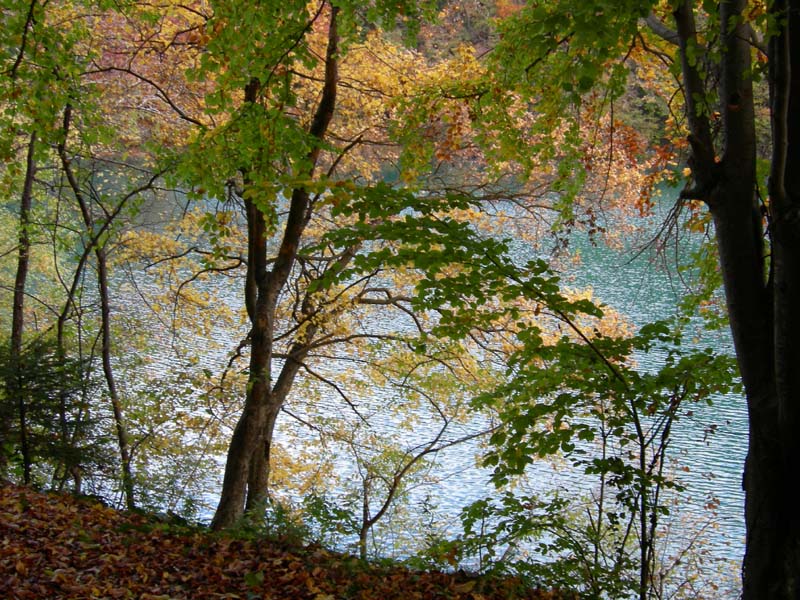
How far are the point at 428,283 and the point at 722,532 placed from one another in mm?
8824

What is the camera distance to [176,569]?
421cm

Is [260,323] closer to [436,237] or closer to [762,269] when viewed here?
[436,237]

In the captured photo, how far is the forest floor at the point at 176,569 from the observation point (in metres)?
3.78

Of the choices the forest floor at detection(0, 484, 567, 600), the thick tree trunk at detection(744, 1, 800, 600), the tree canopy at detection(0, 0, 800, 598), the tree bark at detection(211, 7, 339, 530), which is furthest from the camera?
the tree bark at detection(211, 7, 339, 530)

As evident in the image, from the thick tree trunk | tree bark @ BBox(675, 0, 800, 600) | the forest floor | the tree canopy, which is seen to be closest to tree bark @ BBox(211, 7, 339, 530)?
the tree canopy

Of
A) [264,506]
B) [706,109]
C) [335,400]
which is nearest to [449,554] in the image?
[264,506]

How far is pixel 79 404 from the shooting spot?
662 centimetres

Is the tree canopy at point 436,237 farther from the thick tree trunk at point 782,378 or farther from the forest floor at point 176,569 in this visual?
the forest floor at point 176,569

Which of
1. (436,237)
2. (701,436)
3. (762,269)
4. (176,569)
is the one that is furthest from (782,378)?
(701,436)

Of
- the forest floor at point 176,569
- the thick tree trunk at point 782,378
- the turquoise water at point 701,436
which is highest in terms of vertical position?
the turquoise water at point 701,436

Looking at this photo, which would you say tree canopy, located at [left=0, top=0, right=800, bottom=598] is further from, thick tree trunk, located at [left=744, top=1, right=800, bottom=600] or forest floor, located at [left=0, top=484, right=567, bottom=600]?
forest floor, located at [left=0, top=484, right=567, bottom=600]

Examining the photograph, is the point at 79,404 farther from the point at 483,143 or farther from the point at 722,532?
the point at 722,532

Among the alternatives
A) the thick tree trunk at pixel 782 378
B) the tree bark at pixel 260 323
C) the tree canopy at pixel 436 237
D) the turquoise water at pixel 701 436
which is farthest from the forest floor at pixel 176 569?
the turquoise water at pixel 701 436

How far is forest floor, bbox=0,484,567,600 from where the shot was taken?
12.4 feet
